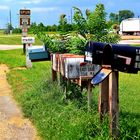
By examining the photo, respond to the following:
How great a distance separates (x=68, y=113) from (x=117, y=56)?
2165mm

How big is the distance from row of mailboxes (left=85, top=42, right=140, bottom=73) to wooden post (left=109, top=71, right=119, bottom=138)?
19cm

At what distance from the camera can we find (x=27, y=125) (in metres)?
8.20

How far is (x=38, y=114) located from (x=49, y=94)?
106 centimetres

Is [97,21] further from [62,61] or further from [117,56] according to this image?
[117,56]

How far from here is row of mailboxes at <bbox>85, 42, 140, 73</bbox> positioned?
5746mm

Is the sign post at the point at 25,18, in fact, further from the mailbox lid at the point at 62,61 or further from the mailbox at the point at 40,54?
the mailbox lid at the point at 62,61

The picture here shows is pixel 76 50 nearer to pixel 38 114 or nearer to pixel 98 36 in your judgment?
pixel 98 36

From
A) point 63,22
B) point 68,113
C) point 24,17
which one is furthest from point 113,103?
point 24,17

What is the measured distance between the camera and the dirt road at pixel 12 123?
7.55 meters

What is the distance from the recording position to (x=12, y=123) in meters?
8.48

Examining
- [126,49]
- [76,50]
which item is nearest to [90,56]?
[126,49]

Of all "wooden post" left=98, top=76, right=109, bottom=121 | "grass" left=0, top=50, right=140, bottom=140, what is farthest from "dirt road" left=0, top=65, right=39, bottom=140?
"wooden post" left=98, top=76, right=109, bottom=121

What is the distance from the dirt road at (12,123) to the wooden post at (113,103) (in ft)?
5.13

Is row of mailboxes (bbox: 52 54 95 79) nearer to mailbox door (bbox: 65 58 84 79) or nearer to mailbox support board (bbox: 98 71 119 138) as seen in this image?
mailbox door (bbox: 65 58 84 79)
